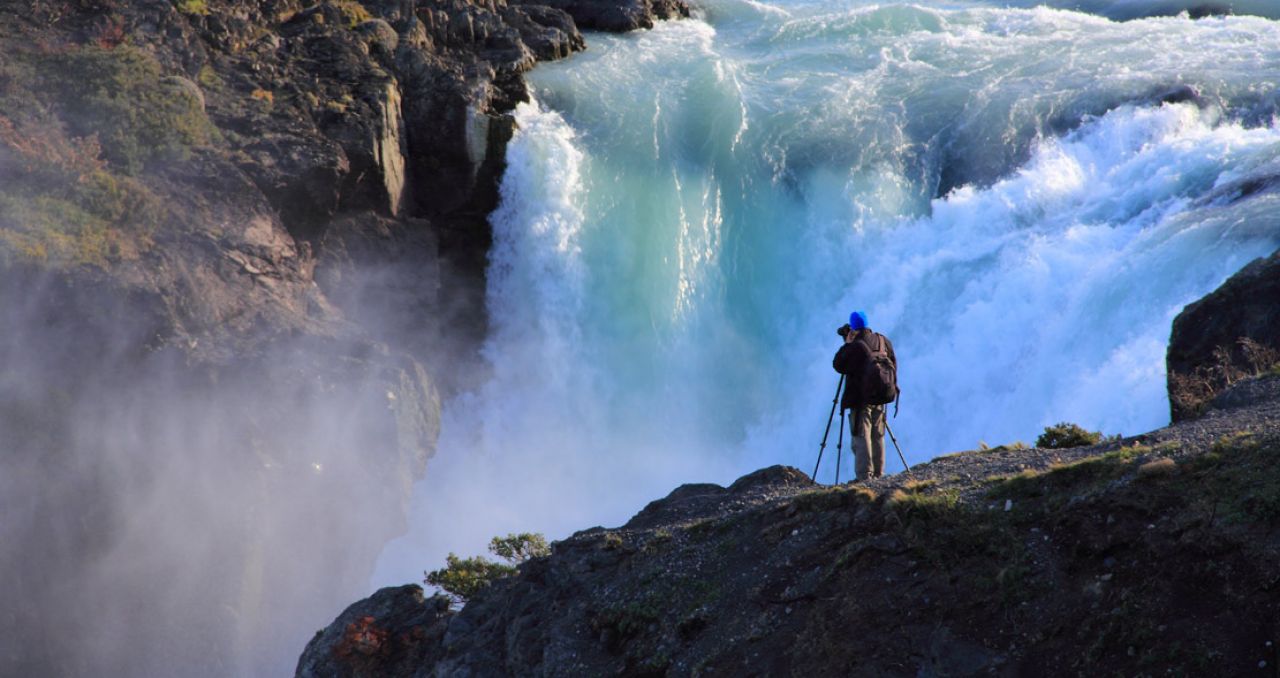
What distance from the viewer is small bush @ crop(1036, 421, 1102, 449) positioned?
1341 cm

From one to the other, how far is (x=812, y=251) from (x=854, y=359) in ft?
38.1

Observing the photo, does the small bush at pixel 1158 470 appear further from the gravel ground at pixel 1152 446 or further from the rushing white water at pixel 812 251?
the rushing white water at pixel 812 251

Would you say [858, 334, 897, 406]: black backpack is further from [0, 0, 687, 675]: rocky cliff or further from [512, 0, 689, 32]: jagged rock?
A: [512, 0, 689, 32]: jagged rock

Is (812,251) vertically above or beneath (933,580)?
above

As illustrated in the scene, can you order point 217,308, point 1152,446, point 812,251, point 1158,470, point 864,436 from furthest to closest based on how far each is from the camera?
point 812,251 → point 217,308 → point 864,436 → point 1152,446 → point 1158,470

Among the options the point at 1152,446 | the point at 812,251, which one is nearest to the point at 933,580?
the point at 1152,446

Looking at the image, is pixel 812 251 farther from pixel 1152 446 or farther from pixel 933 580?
pixel 933 580

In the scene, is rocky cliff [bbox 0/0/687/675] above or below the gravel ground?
above

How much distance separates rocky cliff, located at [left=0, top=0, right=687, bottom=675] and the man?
10.6 meters

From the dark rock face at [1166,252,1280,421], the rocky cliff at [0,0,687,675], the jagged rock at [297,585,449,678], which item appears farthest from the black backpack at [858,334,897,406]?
the rocky cliff at [0,0,687,675]

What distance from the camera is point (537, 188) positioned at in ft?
85.1

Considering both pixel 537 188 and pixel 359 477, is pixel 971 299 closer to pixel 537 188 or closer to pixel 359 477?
pixel 537 188

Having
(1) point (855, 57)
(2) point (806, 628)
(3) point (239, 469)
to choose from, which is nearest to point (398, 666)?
(2) point (806, 628)

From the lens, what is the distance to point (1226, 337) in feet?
51.7
